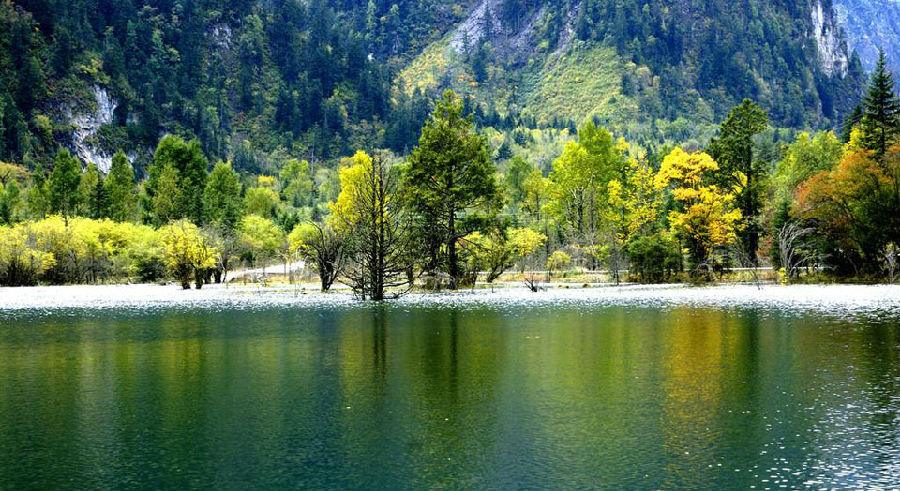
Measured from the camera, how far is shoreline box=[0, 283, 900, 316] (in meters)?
54.7

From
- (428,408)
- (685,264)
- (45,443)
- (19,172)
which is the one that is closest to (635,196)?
(685,264)

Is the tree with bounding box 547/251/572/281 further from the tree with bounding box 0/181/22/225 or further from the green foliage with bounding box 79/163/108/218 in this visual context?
the tree with bounding box 0/181/22/225

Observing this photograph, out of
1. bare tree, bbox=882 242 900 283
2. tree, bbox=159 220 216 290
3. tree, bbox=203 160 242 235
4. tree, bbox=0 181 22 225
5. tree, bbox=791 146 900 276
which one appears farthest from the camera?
tree, bbox=0 181 22 225

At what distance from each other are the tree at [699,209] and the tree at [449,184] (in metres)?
17.5

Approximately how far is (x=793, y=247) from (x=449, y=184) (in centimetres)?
3131

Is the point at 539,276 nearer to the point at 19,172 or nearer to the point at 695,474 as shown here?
the point at 695,474

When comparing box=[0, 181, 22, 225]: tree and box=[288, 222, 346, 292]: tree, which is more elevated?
box=[0, 181, 22, 225]: tree

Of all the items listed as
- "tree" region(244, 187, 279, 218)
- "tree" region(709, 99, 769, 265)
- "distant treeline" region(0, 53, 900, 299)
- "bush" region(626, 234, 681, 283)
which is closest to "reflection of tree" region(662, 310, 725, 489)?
"distant treeline" region(0, 53, 900, 299)

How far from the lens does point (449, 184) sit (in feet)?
247

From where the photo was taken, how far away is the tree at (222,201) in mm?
107250

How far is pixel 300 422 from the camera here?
22.9m

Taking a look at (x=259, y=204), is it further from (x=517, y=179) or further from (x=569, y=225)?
(x=569, y=225)

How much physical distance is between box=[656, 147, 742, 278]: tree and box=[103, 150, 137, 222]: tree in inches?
3001

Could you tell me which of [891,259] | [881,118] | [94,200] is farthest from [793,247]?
[94,200]
